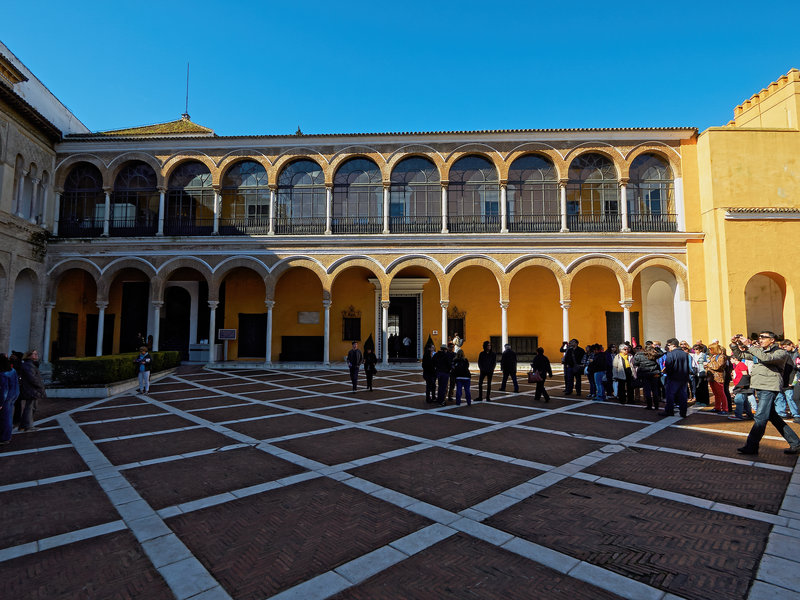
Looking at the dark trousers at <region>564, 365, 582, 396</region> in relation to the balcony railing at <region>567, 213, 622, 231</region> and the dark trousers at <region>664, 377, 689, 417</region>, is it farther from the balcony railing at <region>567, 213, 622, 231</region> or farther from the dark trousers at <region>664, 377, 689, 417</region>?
the balcony railing at <region>567, 213, 622, 231</region>

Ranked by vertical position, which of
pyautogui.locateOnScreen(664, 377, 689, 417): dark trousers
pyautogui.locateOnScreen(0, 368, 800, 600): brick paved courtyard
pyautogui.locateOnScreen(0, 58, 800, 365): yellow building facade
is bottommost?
pyautogui.locateOnScreen(0, 368, 800, 600): brick paved courtyard

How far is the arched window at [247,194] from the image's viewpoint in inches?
832

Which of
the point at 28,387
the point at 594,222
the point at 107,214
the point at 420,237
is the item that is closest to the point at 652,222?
the point at 594,222

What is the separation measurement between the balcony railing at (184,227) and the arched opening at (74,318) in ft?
17.6

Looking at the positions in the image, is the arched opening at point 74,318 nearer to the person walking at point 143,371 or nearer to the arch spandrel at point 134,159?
the arch spandrel at point 134,159

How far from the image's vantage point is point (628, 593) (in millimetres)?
3098

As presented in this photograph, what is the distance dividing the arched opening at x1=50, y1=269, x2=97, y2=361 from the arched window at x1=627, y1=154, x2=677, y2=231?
2674 cm

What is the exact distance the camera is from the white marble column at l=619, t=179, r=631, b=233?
761 inches

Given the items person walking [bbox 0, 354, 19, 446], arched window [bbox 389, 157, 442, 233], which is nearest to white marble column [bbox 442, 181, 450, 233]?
arched window [bbox 389, 157, 442, 233]

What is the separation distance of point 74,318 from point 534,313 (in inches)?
927

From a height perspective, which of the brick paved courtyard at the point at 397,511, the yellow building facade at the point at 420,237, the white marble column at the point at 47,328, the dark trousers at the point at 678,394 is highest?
the yellow building facade at the point at 420,237

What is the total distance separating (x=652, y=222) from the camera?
1966 centimetres

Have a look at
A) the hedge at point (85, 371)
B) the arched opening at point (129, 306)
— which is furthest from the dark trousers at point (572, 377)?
the arched opening at point (129, 306)

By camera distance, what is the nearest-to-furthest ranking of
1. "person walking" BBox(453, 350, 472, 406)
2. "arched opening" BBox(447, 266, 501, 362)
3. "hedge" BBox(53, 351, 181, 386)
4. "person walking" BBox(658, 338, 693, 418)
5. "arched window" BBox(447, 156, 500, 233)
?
"person walking" BBox(658, 338, 693, 418) < "person walking" BBox(453, 350, 472, 406) < "hedge" BBox(53, 351, 181, 386) < "arched window" BBox(447, 156, 500, 233) < "arched opening" BBox(447, 266, 501, 362)
